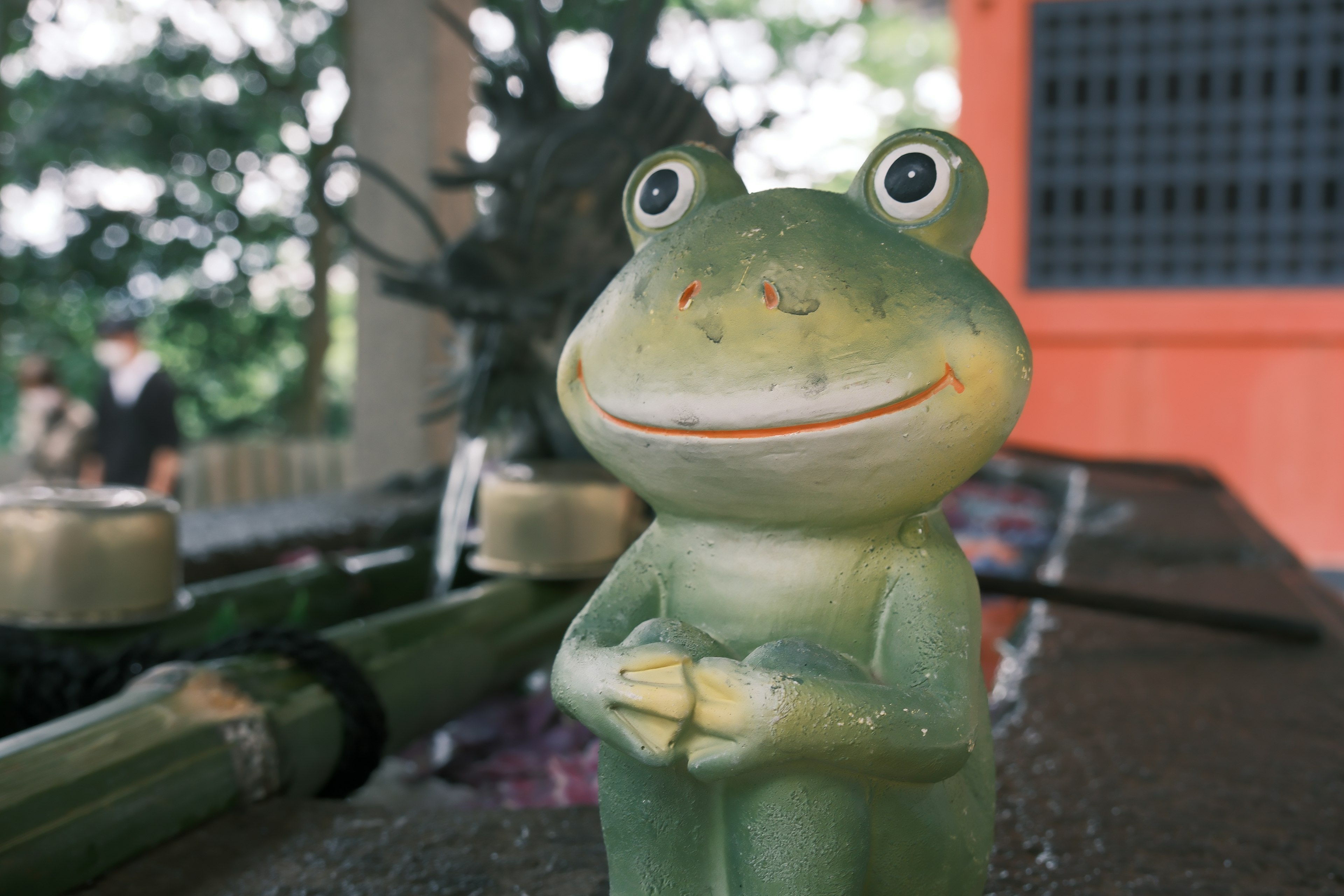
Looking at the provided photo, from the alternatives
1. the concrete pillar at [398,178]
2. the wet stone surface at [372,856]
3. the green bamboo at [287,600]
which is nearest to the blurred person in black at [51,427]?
the concrete pillar at [398,178]

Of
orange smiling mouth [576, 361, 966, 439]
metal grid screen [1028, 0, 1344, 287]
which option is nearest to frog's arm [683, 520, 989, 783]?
orange smiling mouth [576, 361, 966, 439]

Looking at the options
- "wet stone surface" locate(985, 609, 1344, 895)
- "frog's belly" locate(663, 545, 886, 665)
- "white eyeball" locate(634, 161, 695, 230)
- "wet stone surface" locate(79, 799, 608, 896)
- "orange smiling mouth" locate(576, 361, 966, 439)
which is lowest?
"wet stone surface" locate(985, 609, 1344, 895)

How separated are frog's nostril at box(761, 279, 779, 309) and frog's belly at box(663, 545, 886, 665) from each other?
15 centimetres

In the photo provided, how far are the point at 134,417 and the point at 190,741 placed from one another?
3.43 meters

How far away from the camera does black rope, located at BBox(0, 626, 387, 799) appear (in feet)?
3.54

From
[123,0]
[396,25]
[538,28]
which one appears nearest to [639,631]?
[538,28]

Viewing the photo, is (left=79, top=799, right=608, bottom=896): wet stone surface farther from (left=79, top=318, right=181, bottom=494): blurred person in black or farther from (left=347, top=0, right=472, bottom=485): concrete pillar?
(left=79, top=318, right=181, bottom=494): blurred person in black

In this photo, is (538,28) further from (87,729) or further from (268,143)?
(268,143)

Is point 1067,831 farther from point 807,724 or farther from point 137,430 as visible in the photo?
point 137,430

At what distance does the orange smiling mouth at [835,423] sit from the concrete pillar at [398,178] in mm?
3040

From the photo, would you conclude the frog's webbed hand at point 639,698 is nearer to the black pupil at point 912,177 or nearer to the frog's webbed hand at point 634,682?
the frog's webbed hand at point 634,682

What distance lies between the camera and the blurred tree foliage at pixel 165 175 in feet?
25.1

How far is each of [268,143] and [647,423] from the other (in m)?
8.53

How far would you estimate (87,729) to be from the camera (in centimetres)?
85
